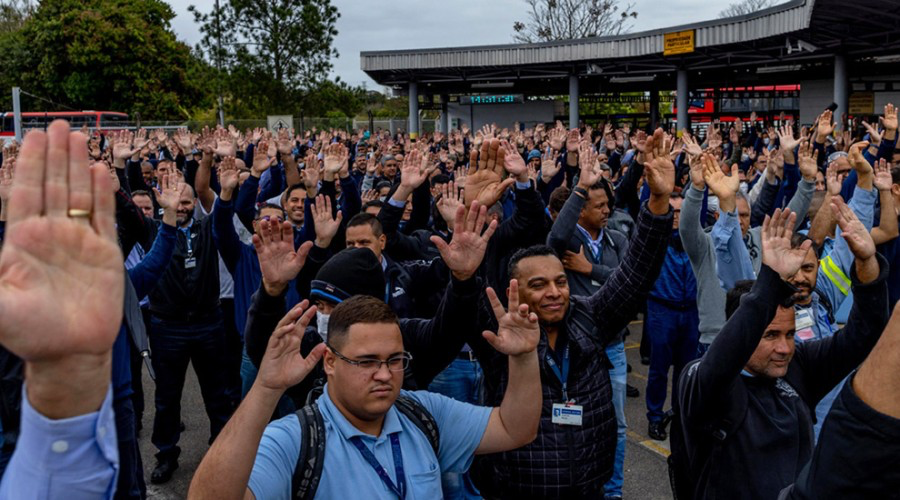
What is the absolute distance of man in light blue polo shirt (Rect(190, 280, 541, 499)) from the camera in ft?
7.13

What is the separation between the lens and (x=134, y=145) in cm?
887

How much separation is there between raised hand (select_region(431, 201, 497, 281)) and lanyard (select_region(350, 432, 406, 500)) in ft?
2.87

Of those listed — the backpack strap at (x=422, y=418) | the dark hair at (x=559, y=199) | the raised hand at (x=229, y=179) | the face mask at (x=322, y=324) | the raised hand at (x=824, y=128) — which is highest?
the raised hand at (x=824, y=128)

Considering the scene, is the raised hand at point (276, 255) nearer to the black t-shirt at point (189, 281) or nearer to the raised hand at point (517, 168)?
the raised hand at point (517, 168)

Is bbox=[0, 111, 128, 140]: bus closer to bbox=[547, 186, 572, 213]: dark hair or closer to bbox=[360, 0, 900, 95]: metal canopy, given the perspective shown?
bbox=[360, 0, 900, 95]: metal canopy

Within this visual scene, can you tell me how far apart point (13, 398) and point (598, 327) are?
2.60m

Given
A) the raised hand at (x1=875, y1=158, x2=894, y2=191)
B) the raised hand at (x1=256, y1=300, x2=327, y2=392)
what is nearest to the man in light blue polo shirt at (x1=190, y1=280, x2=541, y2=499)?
the raised hand at (x1=256, y1=300, x2=327, y2=392)

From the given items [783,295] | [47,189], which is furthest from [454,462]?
[47,189]

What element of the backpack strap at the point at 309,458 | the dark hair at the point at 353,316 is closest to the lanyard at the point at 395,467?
the backpack strap at the point at 309,458

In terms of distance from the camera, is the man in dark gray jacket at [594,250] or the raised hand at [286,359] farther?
the man in dark gray jacket at [594,250]

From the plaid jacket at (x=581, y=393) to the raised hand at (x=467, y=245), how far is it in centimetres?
46

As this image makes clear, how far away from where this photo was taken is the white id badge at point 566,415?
3.58 metres

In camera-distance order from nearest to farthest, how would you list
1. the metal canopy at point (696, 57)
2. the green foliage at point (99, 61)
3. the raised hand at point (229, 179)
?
the raised hand at point (229, 179)
the metal canopy at point (696, 57)
the green foliage at point (99, 61)

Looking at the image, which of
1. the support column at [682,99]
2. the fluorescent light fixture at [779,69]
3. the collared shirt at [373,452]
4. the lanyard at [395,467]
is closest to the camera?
the collared shirt at [373,452]
